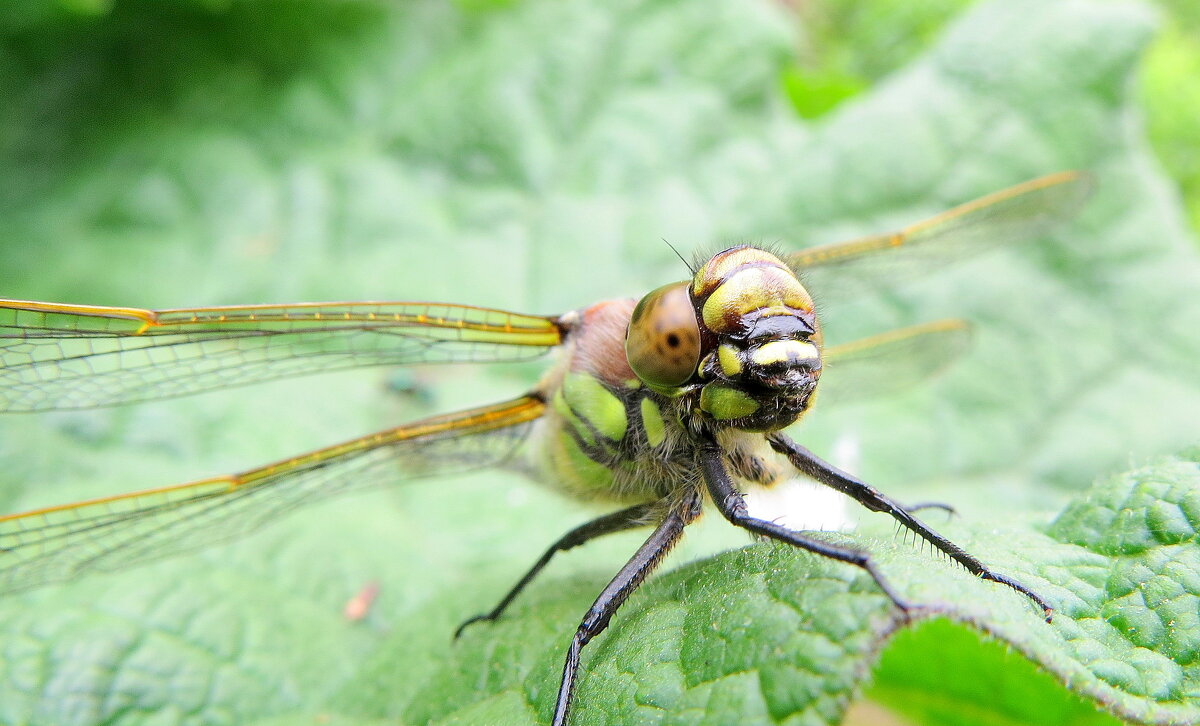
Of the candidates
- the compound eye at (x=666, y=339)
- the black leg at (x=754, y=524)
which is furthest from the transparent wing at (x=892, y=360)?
the compound eye at (x=666, y=339)

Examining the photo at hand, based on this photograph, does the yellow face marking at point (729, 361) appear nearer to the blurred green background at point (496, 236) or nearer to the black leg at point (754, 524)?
the black leg at point (754, 524)

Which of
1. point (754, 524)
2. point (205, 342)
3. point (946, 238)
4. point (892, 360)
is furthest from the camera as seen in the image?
point (892, 360)

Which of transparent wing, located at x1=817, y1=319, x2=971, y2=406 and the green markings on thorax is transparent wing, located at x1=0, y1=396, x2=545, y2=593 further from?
transparent wing, located at x1=817, y1=319, x2=971, y2=406

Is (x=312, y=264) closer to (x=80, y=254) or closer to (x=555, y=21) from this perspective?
(x=80, y=254)

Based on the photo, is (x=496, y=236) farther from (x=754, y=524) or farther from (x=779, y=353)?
(x=754, y=524)

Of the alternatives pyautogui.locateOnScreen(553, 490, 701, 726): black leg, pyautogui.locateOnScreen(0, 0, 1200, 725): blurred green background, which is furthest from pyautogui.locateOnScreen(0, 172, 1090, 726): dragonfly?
pyautogui.locateOnScreen(0, 0, 1200, 725): blurred green background

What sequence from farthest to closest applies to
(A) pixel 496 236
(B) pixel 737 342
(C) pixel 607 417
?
(A) pixel 496 236 → (C) pixel 607 417 → (B) pixel 737 342

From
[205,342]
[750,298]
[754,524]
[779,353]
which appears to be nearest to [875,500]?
[754,524]
